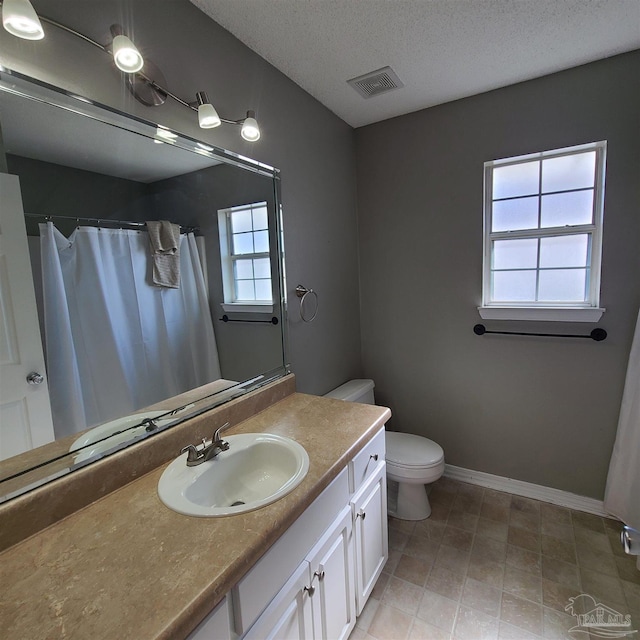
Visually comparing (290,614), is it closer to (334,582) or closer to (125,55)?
(334,582)

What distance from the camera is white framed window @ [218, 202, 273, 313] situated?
5.07 feet

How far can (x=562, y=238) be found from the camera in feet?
6.53

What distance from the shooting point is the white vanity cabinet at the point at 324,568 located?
820 millimetres

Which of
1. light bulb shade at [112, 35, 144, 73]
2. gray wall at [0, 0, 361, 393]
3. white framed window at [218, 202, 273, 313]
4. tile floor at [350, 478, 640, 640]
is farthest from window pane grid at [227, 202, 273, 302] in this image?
tile floor at [350, 478, 640, 640]

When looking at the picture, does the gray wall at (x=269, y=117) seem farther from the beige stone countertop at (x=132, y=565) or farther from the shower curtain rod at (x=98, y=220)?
the beige stone countertop at (x=132, y=565)

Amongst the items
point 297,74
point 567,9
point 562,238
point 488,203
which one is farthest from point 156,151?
point 562,238

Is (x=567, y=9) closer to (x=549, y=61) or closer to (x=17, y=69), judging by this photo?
(x=549, y=61)

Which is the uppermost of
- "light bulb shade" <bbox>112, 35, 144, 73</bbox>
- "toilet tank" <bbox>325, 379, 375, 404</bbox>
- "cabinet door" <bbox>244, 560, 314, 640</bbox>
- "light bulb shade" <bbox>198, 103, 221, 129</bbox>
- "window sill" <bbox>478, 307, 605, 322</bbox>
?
"light bulb shade" <bbox>112, 35, 144, 73</bbox>

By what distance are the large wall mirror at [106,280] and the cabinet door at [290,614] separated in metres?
0.63

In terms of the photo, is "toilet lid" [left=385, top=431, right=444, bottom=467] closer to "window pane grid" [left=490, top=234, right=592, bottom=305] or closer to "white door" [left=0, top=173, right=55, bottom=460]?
"window pane grid" [left=490, top=234, right=592, bottom=305]

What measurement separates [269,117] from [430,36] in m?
0.82

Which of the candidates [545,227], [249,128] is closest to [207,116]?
[249,128]

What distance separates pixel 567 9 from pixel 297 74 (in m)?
1.21

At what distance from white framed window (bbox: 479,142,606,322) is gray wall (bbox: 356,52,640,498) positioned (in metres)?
0.07
